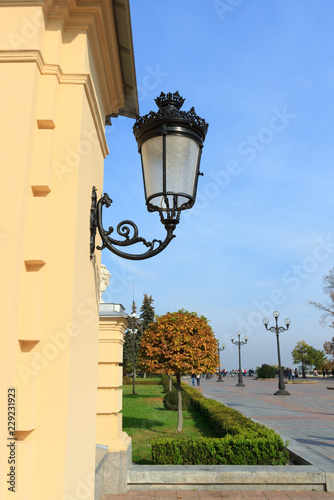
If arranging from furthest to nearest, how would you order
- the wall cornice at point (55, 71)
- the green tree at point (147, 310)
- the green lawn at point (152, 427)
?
the green tree at point (147, 310), the green lawn at point (152, 427), the wall cornice at point (55, 71)

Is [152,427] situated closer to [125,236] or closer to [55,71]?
[125,236]

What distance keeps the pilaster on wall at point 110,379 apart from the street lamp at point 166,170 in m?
4.36

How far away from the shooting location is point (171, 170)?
2.74m

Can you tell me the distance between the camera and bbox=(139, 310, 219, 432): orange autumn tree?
11695 mm

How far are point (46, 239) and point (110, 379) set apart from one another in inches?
199

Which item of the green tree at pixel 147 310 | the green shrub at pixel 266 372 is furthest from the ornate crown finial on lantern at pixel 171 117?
the green tree at pixel 147 310

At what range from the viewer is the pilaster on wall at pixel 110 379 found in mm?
6578

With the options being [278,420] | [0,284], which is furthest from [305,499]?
[278,420]

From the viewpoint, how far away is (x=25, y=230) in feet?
6.88

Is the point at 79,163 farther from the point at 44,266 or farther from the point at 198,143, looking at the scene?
the point at 198,143

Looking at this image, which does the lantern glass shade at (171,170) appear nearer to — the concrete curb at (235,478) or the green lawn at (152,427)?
the concrete curb at (235,478)

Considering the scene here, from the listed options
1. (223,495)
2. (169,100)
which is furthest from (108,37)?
(223,495)

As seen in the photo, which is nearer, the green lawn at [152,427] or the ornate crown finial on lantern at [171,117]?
the ornate crown finial on lantern at [171,117]

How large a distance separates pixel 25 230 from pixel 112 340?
5.06 meters
